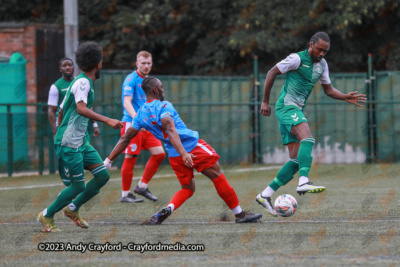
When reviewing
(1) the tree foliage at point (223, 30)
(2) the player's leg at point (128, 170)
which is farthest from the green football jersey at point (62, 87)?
(1) the tree foliage at point (223, 30)

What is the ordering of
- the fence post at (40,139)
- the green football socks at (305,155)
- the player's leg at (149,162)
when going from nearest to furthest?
the green football socks at (305,155), the player's leg at (149,162), the fence post at (40,139)

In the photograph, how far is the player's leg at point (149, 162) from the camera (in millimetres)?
9719

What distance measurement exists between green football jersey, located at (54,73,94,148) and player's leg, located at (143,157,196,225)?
95 centimetres

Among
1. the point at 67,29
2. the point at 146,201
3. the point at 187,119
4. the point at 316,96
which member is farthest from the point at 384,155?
the point at 146,201

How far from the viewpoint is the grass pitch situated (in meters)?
5.18

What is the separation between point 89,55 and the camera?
22.7ft

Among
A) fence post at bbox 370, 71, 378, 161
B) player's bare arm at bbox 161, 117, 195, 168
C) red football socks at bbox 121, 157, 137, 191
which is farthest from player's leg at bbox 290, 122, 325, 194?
Answer: fence post at bbox 370, 71, 378, 161

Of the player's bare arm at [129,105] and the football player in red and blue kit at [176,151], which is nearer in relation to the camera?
the football player in red and blue kit at [176,151]

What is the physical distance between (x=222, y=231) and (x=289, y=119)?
5.84 feet

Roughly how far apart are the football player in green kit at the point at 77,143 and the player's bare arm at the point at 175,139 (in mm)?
605

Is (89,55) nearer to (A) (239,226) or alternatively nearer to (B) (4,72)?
(A) (239,226)

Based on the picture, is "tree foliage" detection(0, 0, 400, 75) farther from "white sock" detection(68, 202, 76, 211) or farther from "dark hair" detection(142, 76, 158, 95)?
"white sock" detection(68, 202, 76, 211)

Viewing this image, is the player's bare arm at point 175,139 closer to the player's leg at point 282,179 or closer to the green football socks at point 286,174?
the player's leg at point 282,179

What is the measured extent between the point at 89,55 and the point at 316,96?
39.6ft
